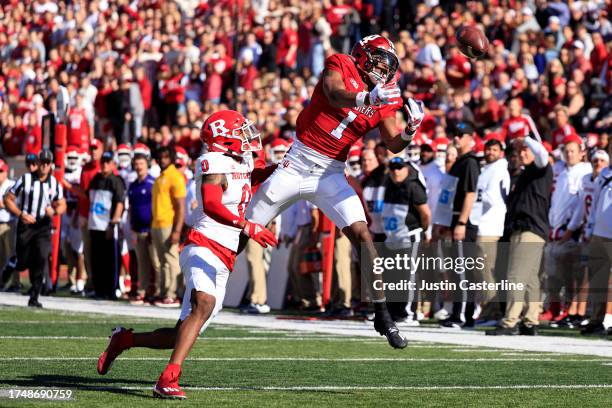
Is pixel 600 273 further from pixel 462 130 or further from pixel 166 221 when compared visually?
pixel 166 221

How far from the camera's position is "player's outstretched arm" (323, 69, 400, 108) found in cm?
870

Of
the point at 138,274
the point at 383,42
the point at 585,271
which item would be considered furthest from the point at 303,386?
the point at 138,274

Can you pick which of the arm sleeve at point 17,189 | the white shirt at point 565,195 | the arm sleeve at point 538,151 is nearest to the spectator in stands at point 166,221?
the arm sleeve at point 17,189

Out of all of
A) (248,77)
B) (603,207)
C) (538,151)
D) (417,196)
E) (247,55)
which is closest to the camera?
(538,151)

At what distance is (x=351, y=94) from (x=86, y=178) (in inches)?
433

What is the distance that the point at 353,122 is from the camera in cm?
1000

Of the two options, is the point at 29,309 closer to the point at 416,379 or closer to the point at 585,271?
the point at 585,271

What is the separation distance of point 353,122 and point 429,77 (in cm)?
1110

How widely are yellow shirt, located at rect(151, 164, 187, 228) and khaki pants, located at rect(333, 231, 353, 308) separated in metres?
2.36

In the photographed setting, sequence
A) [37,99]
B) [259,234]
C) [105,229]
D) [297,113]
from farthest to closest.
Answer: [37,99], [297,113], [105,229], [259,234]

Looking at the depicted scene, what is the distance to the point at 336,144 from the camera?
1002 centimetres

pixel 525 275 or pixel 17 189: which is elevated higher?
pixel 17 189

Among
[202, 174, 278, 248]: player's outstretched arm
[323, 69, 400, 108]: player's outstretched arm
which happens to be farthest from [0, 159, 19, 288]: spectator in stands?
[202, 174, 278, 248]: player's outstretched arm

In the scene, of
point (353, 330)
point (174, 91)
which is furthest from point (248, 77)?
point (353, 330)
